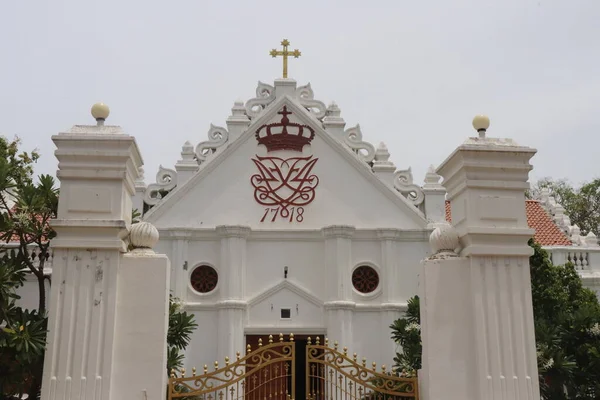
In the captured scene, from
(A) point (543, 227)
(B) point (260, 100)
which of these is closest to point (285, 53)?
(B) point (260, 100)

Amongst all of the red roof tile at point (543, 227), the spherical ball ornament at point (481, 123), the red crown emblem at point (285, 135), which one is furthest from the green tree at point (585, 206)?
the spherical ball ornament at point (481, 123)

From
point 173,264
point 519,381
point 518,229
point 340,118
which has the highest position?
point 340,118

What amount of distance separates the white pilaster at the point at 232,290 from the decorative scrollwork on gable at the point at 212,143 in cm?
221

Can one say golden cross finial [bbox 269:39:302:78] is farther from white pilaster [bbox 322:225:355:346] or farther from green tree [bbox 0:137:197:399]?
green tree [bbox 0:137:197:399]

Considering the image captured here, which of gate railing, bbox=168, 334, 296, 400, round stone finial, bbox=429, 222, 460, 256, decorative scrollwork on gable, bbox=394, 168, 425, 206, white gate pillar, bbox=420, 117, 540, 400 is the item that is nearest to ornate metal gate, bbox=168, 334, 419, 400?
gate railing, bbox=168, 334, 296, 400

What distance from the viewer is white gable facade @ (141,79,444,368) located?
17828 millimetres

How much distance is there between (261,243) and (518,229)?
11511mm

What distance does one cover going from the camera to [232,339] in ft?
56.9

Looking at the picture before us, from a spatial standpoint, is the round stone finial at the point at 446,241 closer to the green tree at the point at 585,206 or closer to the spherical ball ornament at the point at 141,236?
the spherical ball ornament at the point at 141,236

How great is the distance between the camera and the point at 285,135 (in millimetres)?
18906

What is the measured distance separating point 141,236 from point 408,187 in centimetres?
1261

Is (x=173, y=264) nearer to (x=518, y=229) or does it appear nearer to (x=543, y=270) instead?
(x=543, y=270)

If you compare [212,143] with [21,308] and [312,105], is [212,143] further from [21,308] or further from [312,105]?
[21,308]

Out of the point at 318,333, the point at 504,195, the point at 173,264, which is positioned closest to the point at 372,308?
the point at 318,333
